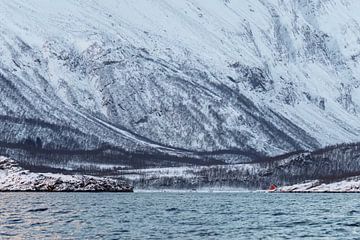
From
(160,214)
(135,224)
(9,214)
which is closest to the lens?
(135,224)

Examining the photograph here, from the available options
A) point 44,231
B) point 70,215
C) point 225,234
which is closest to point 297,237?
point 225,234

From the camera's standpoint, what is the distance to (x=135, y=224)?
116m

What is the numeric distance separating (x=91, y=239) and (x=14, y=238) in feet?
28.0

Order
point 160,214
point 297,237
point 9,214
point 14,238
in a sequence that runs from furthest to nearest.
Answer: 1. point 160,214
2. point 9,214
3. point 297,237
4. point 14,238

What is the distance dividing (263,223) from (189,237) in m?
23.9

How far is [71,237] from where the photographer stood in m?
95.5

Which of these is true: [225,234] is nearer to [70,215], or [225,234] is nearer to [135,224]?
[135,224]

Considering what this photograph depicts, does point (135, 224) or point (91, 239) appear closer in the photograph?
point (91, 239)

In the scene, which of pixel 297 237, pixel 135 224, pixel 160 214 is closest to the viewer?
pixel 297 237

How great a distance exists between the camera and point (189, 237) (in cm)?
9812

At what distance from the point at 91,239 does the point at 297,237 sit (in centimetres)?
2390

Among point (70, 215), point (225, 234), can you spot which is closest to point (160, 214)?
point (70, 215)

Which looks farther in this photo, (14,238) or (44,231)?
(44,231)

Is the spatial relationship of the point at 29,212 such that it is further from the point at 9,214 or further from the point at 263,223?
the point at 263,223
